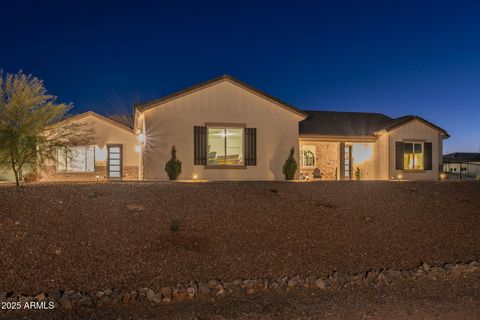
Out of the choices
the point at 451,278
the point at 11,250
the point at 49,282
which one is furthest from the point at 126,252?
the point at 451,278

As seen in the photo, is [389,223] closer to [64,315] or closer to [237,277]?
[237,277]

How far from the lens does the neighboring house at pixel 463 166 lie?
3349cm

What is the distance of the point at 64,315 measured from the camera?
19.3 ft

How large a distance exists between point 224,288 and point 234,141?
12044mm

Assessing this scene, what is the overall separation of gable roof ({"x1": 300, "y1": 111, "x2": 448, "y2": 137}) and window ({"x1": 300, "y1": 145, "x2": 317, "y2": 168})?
5.02 feet

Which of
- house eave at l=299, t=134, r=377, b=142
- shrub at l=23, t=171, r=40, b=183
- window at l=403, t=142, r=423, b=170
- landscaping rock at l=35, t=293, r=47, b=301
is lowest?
landscaping rock at l=35, t=293, r=47, b=301

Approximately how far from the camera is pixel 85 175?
22.1 metres

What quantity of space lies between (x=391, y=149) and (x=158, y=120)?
1135 cm

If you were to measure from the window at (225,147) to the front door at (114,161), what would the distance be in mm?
6433

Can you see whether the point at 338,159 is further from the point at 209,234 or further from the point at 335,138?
the point at 209,234

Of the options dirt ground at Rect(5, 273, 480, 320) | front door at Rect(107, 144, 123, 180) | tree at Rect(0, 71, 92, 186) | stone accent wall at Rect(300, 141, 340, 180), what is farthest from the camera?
stone accent wall at Rect(300, 141, 340, 180)

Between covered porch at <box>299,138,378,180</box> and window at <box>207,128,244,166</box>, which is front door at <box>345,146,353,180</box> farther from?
window at <box>207,128,244,166</box>

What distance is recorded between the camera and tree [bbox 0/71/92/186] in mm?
14020

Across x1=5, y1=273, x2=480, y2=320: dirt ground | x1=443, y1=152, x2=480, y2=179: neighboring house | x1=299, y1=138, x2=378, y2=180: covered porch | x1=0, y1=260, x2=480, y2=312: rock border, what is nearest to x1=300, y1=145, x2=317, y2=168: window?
x1=299, y1=138, x2=378, y2=180: covered porch
